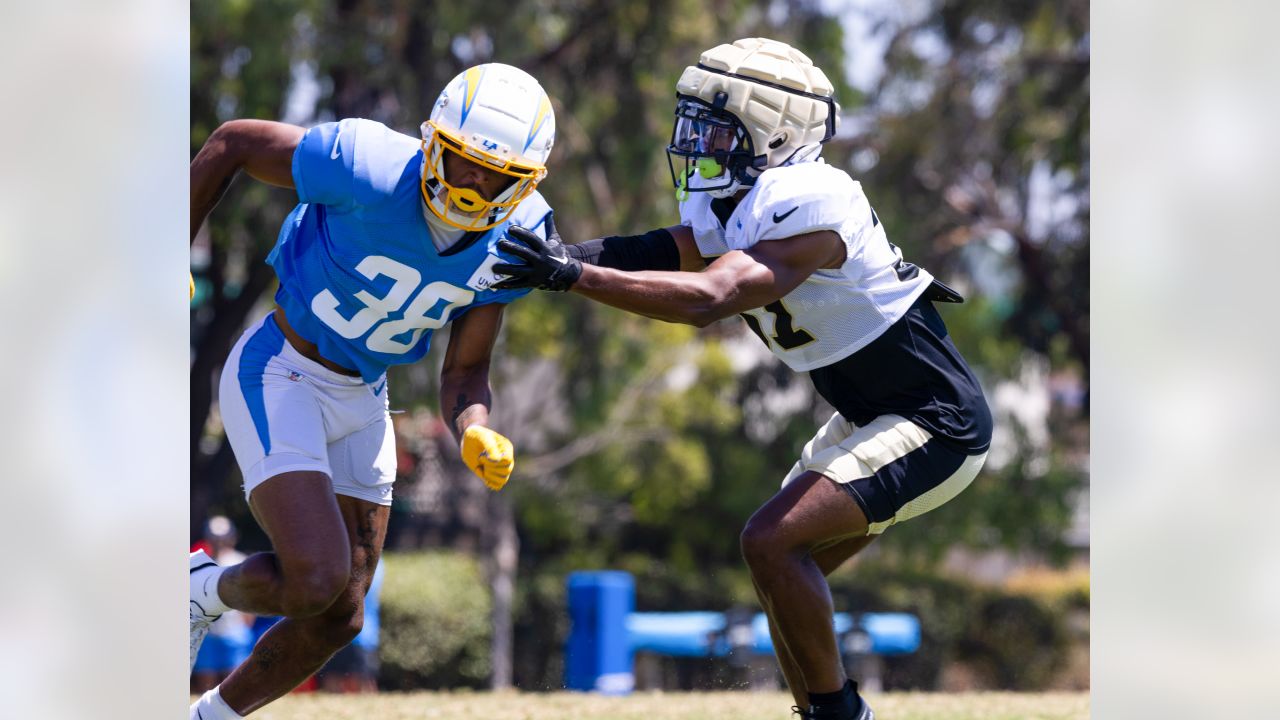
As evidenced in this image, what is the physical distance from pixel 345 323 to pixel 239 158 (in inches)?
24.9

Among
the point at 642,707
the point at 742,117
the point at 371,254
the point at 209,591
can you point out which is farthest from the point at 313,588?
the point at 642,707

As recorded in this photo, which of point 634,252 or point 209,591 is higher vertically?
point 634,252

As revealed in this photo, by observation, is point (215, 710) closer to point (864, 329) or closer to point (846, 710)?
point (846, 710)

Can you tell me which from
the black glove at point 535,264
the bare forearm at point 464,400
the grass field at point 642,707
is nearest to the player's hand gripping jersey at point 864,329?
the black glove at point 535,264

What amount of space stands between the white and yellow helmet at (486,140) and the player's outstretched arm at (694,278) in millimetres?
412

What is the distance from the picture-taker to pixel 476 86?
4.50 m

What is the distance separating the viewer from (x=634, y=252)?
191 inches

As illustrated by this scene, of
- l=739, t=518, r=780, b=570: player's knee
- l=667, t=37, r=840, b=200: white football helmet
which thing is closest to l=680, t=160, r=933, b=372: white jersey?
l=667, t=37, r=840, b=200: white football helmet

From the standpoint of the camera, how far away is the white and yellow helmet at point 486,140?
4.39 metres

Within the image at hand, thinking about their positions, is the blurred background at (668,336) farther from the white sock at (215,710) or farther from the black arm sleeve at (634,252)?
the black arm sleeve at (634,252)
